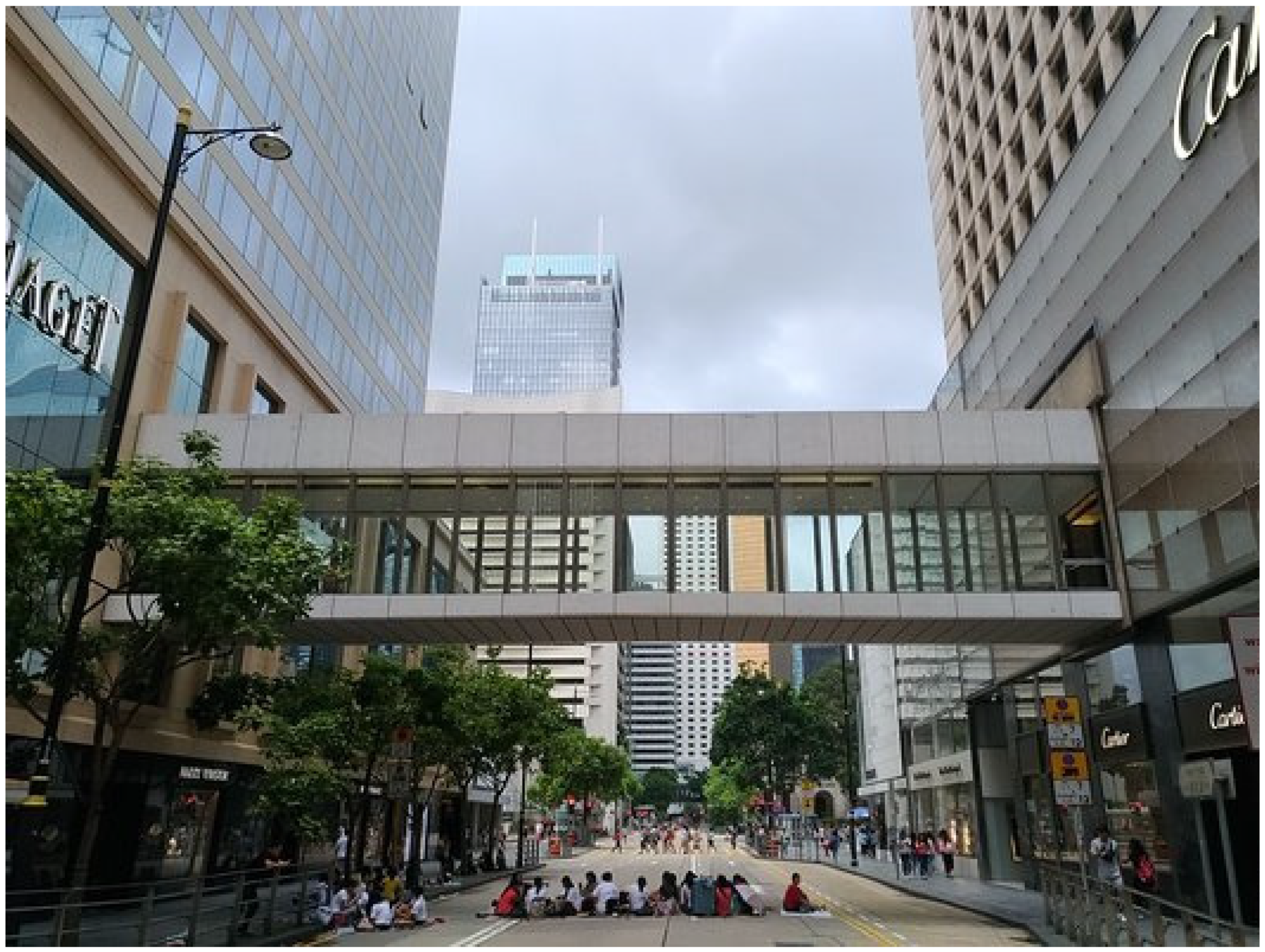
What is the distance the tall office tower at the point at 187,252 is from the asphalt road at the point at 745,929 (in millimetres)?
7961

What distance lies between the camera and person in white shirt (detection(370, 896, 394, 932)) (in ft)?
72.0

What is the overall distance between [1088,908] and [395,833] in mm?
36433

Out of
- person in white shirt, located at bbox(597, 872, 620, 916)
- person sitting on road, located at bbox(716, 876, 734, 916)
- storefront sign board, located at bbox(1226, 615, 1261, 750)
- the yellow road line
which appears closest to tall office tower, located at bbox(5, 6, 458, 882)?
person in white shirt, located at bbox(597, 872, 620, 916)

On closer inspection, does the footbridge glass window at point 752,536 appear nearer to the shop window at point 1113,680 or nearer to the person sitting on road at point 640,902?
the person sitting on road at point 640,902

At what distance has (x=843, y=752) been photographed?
305 ft

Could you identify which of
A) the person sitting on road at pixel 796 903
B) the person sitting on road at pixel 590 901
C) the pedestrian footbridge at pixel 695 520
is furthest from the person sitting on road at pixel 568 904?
the pedestrian footbridge at pixel 695 520

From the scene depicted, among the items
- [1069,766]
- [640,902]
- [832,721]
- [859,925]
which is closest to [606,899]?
[640,902]

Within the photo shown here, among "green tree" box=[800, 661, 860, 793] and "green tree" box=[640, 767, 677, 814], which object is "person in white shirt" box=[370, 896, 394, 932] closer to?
"green tree" box=[800, 661, 860, 793]

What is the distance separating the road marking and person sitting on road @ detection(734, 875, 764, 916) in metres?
5.58

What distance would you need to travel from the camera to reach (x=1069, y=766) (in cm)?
1838

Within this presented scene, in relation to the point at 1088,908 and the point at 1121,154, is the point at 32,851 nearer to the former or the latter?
the point at 1088,908

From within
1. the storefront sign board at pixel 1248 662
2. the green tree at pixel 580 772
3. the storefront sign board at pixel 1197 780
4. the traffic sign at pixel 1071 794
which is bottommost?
the traffic sign at pixel 1071 794

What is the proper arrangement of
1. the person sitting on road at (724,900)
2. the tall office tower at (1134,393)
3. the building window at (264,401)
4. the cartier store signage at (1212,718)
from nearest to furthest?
→ the cartier store signage at (1212,718) < the tall office tower at (1134,393) < the person sitting on road at (724,900) < the building window at (264,401)

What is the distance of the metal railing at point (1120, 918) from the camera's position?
13.7 meters
